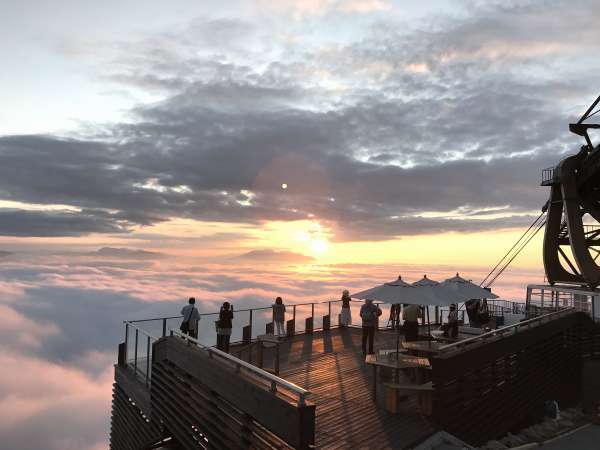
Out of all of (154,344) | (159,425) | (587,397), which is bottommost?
(587,397)

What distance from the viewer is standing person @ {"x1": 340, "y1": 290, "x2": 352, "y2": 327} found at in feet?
77.7

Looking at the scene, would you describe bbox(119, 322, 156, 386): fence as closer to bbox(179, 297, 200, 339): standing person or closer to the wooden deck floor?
bbox(179, 297, 200, 339): standing person

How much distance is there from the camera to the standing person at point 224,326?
16688mm

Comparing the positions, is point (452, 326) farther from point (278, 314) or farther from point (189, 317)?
point (189, 317)

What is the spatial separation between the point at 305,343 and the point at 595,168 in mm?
23854

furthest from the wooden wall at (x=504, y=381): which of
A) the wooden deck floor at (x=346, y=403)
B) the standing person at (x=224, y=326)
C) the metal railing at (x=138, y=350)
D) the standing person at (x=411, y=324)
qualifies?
the metal railing at (x=138, y=350)

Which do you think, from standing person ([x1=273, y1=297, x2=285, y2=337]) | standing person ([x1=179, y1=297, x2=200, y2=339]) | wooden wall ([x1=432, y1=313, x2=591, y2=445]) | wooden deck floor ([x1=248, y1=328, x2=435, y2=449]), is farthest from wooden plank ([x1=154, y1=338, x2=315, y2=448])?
standing person ([x1=273, y1=297, x2=285, y2=337])

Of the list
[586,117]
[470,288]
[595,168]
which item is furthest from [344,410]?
[586,117]

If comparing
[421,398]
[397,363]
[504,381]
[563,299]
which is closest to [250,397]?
[397,363]

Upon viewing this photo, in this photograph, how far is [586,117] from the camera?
32.0 metres

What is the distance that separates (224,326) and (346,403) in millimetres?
6372

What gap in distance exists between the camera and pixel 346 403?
11.8 meters

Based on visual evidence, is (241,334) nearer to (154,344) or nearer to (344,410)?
(154,344)

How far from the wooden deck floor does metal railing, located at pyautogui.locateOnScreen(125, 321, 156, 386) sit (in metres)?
4.49
